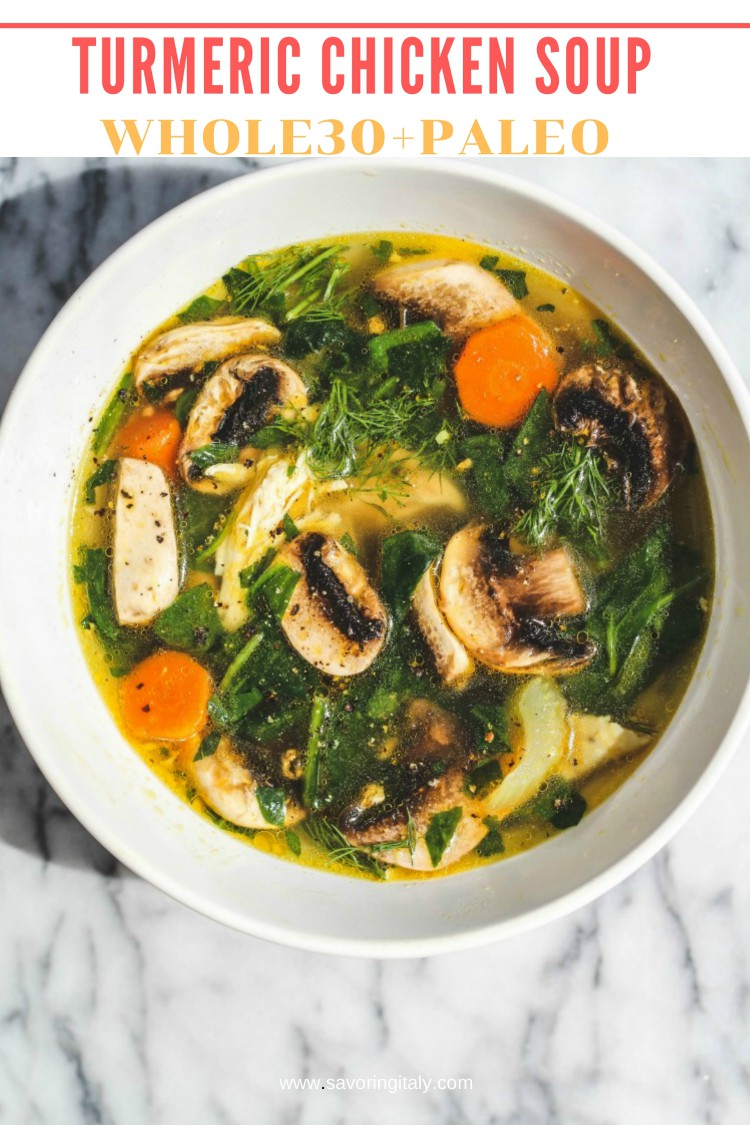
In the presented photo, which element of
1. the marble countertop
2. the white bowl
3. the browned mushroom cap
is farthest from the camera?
the marble countertop

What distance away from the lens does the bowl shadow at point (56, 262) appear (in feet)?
8.73

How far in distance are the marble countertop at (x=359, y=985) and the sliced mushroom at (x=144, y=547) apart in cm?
51

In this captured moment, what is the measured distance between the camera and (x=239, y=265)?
98.0 inches

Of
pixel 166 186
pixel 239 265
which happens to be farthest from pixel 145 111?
pixel 239 265

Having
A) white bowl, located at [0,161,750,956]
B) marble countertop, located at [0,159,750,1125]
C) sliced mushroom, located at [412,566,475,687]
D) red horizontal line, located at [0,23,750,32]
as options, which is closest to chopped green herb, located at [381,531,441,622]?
sliced mushroom, located at [412,566,475,687]

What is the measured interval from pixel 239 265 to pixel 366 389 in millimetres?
439

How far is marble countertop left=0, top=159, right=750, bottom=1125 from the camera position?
8.66 ft

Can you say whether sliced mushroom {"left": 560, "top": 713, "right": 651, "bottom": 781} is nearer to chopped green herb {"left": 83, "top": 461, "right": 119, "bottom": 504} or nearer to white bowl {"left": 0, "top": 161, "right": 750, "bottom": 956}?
white bowl {"left": 0, "top": 161, "right": 750, "bottom": 956}

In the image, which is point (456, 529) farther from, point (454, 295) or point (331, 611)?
point (454, 295)

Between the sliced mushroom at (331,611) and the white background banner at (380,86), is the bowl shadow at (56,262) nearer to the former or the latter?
the white background banner at (380,86)

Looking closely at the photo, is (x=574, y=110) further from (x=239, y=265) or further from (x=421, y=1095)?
(x=421, y=1095)

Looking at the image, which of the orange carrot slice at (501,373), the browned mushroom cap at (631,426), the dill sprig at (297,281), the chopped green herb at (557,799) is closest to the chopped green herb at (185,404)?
the dill sprig at (297,281)

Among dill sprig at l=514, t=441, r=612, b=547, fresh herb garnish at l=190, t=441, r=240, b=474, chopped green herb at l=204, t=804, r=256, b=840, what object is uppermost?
fresh herb garnish at l=190, t=441, r=240, b=474

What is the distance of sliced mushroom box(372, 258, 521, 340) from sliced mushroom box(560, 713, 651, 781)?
0.97m
